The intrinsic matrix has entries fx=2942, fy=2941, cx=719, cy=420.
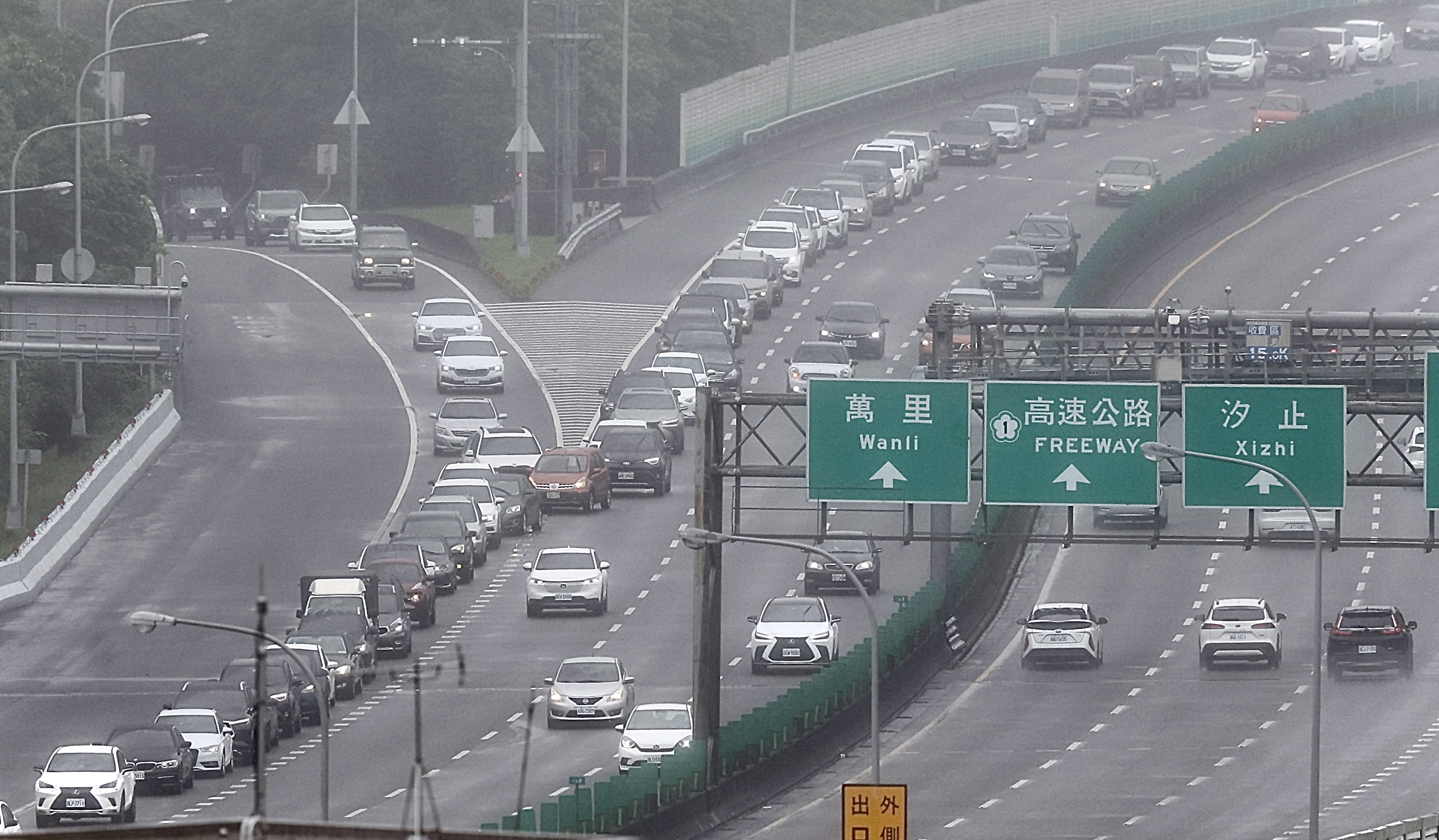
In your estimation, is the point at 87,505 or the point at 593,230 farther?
the point at 593,230

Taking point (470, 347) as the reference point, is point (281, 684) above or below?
below

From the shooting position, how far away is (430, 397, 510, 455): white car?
73.8 m

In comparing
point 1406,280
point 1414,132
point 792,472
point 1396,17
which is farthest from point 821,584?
point 1396,17

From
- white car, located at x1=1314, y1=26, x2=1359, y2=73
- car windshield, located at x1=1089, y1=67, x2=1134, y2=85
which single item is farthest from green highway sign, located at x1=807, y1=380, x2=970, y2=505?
white car, located at x1=1314, y1=26, x2=1359, y2=73

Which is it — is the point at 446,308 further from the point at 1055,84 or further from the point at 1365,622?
the point at 1365,622

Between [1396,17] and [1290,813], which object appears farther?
[1396,17]

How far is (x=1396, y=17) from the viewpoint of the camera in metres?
135

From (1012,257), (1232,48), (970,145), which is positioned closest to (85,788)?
(1012,257)

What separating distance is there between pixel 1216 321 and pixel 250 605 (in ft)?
72.2

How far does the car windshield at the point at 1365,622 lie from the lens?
56.2m

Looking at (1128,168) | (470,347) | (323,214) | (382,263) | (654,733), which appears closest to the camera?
(654,733)

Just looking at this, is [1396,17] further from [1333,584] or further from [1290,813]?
[1290,813]

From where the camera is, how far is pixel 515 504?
67.2 meters

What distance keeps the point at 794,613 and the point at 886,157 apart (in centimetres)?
4570
